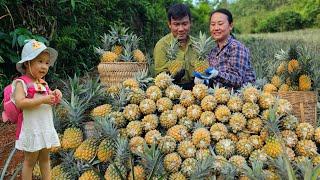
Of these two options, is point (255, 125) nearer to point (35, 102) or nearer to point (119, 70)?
point (119, 70)

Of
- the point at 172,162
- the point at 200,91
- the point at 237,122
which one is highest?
the point at 200,91

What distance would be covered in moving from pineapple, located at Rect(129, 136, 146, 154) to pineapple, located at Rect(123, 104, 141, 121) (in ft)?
0.71

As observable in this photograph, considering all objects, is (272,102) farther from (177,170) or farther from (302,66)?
(177,170)

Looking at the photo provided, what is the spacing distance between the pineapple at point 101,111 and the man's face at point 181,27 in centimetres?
117

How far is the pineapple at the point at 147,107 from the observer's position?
3.65m

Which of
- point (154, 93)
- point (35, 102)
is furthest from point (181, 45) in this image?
point (35, 102)

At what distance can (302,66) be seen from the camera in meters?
3.87

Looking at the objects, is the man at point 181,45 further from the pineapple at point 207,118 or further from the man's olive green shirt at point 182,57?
the pineapple at point 207,118

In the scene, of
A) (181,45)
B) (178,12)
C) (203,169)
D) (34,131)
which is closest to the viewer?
(34,131)

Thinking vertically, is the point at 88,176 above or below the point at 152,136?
below

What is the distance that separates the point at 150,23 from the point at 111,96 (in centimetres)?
630

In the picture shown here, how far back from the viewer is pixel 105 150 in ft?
11.6

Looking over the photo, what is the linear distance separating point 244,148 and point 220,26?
141 cm

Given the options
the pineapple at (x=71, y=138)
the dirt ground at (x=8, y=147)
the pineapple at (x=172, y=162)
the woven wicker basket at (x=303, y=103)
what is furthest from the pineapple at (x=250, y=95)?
the dirt ground at (x=8, y=147)
